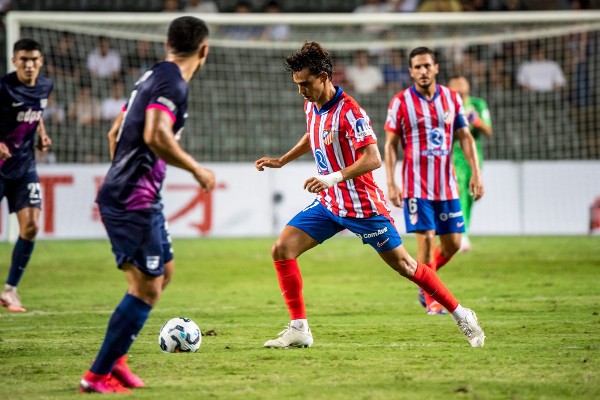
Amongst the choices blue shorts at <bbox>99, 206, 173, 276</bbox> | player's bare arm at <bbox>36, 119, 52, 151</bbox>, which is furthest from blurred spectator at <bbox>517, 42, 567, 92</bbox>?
blue shorts at <bbox>99, 206, 173, 276</bbox>

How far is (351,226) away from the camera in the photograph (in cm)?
722

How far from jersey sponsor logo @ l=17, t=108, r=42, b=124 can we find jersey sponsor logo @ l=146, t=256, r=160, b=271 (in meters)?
4.80

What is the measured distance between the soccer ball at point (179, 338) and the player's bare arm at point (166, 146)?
188 centimetres

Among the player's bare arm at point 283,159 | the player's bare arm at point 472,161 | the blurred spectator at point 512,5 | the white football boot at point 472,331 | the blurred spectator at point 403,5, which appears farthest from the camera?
the blurred spectator at point 403,5

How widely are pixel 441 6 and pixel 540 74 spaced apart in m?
2.43

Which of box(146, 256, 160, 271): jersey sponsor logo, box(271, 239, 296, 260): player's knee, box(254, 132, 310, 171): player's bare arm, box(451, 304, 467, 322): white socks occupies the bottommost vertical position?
box(451, 304, 467, 322): white socks

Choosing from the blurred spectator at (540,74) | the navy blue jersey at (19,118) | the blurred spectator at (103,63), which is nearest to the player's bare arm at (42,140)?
the navy blue jersey at (19,118)

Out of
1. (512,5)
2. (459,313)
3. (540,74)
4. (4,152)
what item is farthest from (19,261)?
(512,5)

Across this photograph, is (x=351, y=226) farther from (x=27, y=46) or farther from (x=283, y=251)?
(x=27, y=46)

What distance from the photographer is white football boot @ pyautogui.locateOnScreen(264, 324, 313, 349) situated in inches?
284

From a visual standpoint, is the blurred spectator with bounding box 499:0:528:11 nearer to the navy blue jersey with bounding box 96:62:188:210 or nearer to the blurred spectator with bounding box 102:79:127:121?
the blurred spectator with bounding box 102:79:127:121

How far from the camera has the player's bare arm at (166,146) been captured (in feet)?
17.4

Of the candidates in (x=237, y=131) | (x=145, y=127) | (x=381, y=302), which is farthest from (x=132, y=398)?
(x=237, y=131)

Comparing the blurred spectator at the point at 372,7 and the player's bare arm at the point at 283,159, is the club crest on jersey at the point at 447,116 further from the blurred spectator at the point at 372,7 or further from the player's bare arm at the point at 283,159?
the blurred spectator at the point at 372,7
